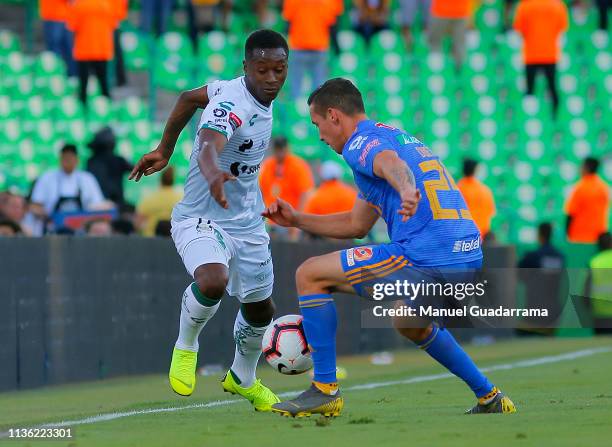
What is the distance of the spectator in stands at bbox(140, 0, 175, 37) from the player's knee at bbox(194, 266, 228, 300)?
12978 millimetres

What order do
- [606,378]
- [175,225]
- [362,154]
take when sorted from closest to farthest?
[362,154] → [175,225] → [606,378]

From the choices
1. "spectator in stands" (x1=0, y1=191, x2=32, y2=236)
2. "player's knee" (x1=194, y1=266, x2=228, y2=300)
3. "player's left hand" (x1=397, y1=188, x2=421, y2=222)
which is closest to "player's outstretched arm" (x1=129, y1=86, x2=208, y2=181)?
"player's knee" (x1=194, y1=266, x2=228, y2=300)

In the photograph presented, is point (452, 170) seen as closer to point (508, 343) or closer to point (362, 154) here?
point (508, 343)

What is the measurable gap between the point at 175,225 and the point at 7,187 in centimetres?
845

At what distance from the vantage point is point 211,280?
8.05 m

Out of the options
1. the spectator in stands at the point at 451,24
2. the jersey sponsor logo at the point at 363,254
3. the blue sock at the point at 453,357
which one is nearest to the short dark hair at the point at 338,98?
the jersey sponsor logo at the point at 363,254

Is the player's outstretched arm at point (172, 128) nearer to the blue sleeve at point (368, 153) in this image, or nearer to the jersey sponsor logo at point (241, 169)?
the jersey sponsor logo at point (241, 169)

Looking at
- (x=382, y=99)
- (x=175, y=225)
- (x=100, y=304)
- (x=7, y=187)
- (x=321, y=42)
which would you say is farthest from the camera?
(x=382, y=99)

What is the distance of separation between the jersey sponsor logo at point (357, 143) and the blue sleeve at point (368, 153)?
0.02 metres

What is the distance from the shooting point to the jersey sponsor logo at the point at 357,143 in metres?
7.38

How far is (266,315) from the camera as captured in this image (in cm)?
873

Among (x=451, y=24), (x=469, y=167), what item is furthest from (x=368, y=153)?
(x=451, y=24)

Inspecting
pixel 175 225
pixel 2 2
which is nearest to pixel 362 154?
pixel 175 225

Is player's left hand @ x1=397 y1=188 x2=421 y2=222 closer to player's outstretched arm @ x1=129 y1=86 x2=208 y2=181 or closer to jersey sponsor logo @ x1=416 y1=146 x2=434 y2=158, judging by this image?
jersey sponsor logo @ x1=416 y1=146 x2=434 y2=158
